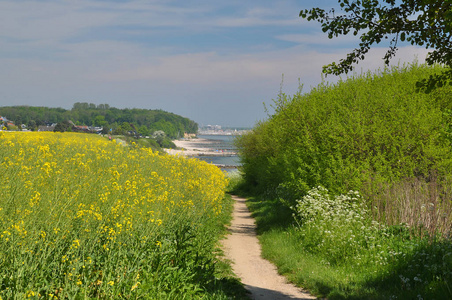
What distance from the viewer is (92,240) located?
6.59 metres

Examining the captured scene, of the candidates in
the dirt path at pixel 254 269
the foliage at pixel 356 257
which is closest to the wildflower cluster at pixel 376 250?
the foliage at pixel 356 257

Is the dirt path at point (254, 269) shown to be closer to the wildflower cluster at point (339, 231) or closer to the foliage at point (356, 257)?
the foliage at point (356, 257)

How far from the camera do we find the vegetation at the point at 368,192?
8.96 meters

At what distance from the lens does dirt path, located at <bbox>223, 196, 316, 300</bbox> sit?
9.20m

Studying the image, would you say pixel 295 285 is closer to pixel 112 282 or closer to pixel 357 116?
pixel 112 282

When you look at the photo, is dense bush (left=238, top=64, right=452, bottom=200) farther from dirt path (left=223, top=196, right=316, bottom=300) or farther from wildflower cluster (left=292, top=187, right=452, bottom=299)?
dirt path (left=223, top=196, right=316, bottom=300)

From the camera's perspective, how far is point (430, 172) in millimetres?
14797

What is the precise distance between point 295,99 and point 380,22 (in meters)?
12.8

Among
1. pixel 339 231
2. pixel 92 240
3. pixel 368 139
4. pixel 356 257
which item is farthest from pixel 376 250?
pixel 92 240

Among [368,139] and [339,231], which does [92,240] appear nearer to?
[339,231]

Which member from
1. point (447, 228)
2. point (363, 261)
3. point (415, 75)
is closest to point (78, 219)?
point (363, 261)

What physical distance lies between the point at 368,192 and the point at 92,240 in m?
9.44

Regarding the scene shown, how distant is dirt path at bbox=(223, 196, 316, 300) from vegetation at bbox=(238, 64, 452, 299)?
1.17 feet

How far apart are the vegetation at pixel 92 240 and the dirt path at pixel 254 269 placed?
0.68 metres
